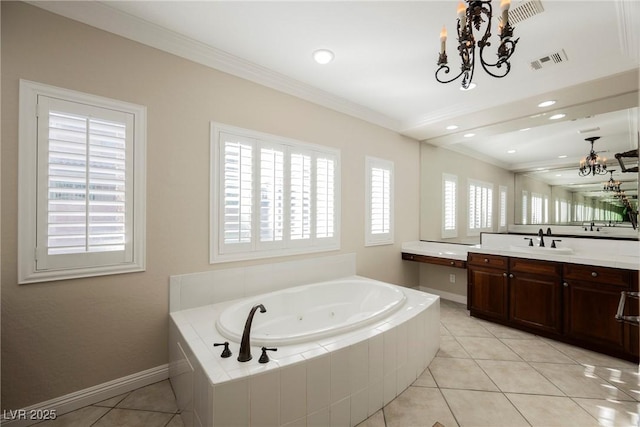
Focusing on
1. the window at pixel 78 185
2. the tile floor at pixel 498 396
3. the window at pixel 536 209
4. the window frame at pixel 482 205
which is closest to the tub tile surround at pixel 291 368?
the tile floor at pixel 498 396

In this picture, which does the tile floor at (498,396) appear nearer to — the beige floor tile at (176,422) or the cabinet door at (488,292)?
the beige floor tile at (176,422)

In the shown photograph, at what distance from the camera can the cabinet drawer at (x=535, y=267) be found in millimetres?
2752

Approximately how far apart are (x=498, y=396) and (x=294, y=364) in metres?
1.55

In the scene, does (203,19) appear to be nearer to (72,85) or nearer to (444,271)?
(72,85)

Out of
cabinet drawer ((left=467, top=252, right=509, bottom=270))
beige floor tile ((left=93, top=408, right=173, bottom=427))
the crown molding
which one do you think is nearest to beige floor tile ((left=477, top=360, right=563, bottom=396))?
cabinet drawer ((left=467, top=252, right=509, bottom=270))

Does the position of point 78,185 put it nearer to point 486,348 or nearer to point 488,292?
point 486,348

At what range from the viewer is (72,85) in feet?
5.95

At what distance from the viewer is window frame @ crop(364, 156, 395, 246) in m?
3.64

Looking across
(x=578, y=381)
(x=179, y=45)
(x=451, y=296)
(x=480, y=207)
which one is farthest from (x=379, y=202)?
(x=179, y=45)

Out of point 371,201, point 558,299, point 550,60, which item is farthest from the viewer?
point 371,201

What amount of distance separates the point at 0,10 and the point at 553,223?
198 inches

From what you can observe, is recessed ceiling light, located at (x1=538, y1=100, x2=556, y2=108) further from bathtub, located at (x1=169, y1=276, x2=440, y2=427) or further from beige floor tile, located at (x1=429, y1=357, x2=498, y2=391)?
A: beige floor tile, located at (x1=429, y1=357, x2=498, y2=391)

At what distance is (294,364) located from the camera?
4.78 feet

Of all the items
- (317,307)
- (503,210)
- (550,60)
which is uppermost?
(550,60)
